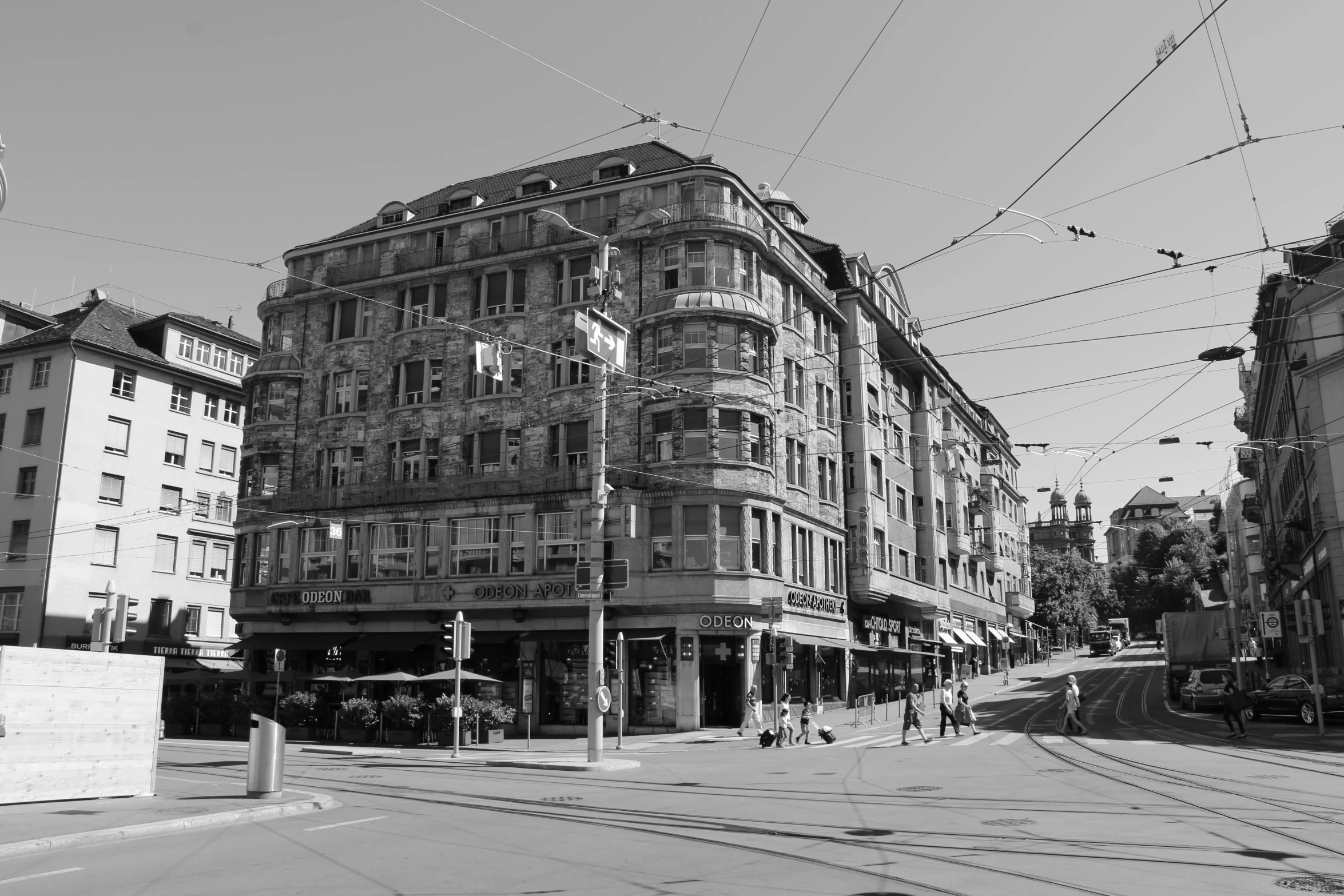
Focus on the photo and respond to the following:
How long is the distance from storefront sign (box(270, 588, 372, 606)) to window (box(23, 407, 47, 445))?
1774 centimetres

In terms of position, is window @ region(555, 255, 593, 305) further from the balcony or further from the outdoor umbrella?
the balcony

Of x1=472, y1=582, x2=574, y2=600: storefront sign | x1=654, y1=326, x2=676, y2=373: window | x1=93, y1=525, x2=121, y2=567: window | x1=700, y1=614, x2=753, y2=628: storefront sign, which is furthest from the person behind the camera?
x1=93, y1=525, x2=121, y2=567: window

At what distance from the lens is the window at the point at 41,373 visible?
51125 millimetres

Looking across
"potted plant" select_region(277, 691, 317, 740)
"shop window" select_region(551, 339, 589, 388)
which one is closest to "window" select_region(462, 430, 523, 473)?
"shop window" select_region(551, 339, 589, 388)

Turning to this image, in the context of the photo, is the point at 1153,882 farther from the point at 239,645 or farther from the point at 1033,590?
the point at 1033,590

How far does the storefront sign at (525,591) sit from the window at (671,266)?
11.5 metres

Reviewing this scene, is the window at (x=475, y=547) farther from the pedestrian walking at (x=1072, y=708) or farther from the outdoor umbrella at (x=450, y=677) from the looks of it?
the pedestrian walking at (x=1072, y=708)

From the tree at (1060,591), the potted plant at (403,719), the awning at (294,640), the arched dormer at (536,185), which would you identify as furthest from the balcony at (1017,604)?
the potted plant at (403,719)

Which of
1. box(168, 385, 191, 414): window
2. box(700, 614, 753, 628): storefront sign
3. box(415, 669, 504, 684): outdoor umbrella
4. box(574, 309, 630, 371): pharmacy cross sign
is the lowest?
box(415, 669, 504, 684): outdoor umbrella

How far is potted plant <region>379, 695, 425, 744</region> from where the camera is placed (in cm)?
3109

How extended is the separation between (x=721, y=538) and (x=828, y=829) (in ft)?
79.0

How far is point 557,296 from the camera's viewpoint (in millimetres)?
40312

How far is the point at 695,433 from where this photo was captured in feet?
120

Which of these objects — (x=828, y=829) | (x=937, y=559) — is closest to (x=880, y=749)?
(x=828, y=829)
